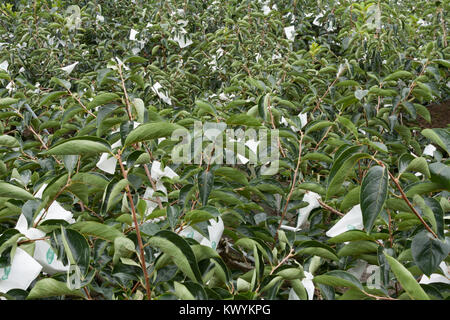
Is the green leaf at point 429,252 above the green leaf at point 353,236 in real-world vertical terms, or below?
above

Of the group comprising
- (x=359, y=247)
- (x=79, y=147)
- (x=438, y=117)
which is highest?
(x=79, y=147)

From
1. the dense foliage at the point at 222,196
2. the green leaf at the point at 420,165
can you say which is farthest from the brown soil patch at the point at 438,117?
the green leaf at the point at 420,165

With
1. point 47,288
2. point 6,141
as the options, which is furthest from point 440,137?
point 6,141

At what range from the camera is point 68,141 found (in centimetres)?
106

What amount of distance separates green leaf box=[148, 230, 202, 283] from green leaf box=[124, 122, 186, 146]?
24 cm

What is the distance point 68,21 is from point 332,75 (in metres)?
2.02

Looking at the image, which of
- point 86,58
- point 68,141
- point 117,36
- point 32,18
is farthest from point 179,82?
point 68,141

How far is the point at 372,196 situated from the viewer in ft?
3.30

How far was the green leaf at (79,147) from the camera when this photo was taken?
1.03m

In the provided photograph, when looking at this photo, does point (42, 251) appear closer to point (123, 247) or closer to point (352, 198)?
point (123, 247)

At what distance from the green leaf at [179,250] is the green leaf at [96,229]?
0.49ft

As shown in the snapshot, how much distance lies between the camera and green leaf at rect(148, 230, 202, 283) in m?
0.99

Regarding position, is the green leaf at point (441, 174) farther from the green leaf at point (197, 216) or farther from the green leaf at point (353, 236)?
the green leaf at point (197, 216)

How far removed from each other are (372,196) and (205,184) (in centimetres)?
48
